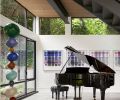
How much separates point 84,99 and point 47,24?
4111mm

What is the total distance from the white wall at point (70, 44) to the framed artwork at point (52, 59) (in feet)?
0.52

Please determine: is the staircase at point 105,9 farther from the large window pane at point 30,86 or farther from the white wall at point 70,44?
the large window pane at point 30,86

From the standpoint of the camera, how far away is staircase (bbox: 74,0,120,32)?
743 cm

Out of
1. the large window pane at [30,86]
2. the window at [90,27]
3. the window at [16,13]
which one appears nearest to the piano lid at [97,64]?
the window at [16,13]

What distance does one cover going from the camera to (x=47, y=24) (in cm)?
1319

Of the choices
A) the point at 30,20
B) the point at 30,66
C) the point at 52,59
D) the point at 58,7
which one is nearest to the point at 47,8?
the point at 58,7

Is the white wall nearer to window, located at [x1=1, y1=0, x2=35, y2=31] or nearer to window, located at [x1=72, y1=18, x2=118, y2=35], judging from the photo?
window, located at [x1=72, y1=18, x2=118, y2=35]

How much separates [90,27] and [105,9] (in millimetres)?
4651

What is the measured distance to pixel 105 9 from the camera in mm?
8312

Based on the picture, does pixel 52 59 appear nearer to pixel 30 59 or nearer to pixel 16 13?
pixel 30 59

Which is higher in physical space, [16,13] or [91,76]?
[16,13]

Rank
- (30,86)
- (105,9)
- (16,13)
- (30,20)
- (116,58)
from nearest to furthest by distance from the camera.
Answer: (105,9), (16,13), (30,86), (30,20), (116,58)

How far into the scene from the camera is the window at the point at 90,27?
12.9 m

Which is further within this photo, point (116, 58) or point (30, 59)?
point (116, 58)
